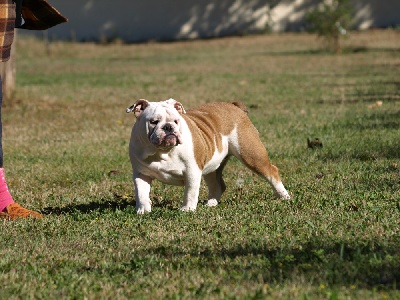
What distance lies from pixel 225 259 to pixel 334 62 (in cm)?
1907

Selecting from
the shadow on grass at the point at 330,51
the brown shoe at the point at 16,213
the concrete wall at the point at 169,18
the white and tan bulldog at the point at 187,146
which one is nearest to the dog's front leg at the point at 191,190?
the white and tan bulldog at the point at 187,146

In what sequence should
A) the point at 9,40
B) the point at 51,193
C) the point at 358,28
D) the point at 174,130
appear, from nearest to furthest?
the point at 174,130
the point at 9,40
the point at 51,193
the point at 358,28

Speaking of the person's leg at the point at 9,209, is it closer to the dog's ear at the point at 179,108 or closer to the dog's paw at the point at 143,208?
the dog's paw at the point at 143,208

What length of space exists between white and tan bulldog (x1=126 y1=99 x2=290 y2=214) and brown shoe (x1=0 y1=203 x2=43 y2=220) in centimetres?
88

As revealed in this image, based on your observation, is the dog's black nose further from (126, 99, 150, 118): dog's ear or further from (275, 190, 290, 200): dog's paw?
(275, 190, 290, 200): dog's paw

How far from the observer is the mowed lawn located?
4.48 meters

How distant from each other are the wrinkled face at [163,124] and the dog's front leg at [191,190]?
0.39 meters

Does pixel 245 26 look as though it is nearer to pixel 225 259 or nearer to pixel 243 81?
pixel 243 81

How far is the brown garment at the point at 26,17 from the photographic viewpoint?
6809 mm

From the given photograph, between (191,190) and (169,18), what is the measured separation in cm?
3208

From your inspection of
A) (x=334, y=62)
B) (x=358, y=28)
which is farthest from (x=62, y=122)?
(x=358, y=28)

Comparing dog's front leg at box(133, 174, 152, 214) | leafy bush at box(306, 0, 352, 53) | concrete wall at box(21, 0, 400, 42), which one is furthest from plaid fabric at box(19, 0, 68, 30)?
concrete wall at box(21, 0, 400, 42)

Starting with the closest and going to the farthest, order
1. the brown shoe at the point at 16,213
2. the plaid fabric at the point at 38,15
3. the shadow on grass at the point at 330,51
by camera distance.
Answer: the brown shoe at the point at 16,213 < the plaid fabric at the point at 38,15 < the shadow on grass at the point at 330,51

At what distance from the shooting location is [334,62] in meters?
23.4
